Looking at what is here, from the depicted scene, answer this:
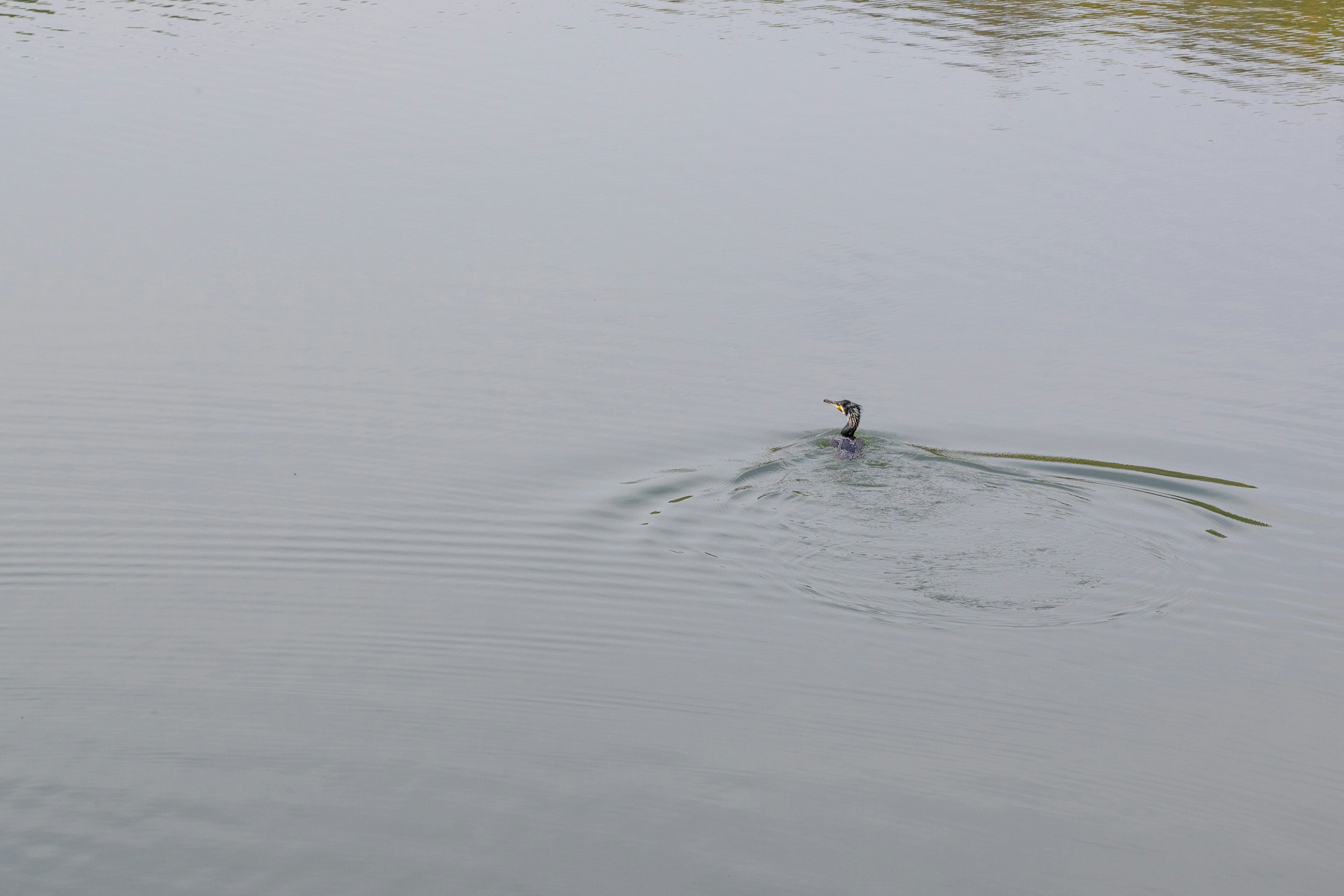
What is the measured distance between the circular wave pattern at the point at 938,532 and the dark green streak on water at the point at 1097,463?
3.5 inches

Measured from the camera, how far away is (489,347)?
47.6 ft

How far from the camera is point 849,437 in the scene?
1266cm

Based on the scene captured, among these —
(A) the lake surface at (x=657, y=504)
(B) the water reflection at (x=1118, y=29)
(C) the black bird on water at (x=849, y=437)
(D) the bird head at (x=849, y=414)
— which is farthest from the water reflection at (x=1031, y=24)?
(C) the black bird on water at (x=849, y=437)

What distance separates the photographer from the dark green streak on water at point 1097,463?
12.2 metres

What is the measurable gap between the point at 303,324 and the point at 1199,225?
462 inches

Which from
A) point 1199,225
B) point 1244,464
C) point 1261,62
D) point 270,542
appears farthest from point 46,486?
point 1261,62


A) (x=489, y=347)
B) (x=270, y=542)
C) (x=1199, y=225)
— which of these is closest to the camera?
(x=270, y=542)

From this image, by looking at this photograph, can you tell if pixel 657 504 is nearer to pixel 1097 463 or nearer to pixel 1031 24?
pixel 1097 463

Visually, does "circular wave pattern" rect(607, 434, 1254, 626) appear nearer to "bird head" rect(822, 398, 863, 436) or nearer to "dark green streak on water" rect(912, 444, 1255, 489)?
"dark green streak on water" rect(912, 444, 1255, 489)

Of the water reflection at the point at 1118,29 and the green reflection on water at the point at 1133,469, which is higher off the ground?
the water reflection at the point at 1118,29

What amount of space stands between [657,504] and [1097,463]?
387cm

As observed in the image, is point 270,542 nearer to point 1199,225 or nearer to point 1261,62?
point 1199,225

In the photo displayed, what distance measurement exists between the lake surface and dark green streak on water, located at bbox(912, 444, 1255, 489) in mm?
53

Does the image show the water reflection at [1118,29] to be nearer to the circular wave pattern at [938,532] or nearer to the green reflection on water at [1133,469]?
the green reflection on water at [1133,469]
